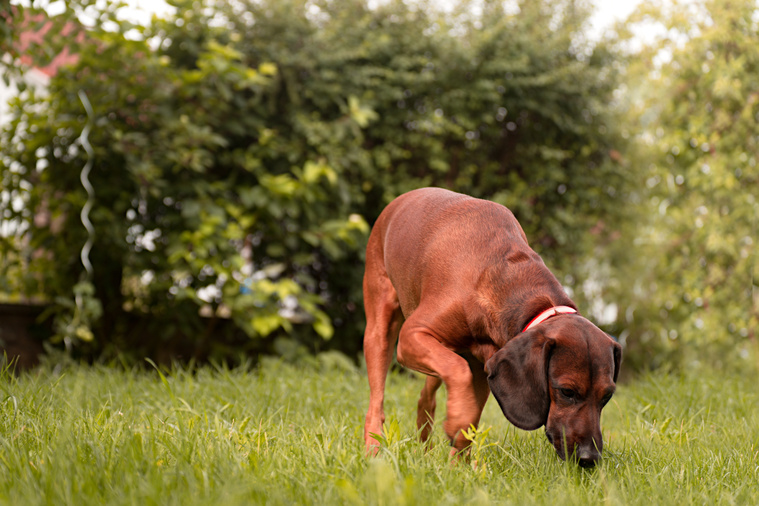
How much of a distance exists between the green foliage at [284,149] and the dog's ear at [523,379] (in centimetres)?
327

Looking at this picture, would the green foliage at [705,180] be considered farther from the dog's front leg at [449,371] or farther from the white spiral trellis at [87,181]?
the white spiral trellis at [87,181]

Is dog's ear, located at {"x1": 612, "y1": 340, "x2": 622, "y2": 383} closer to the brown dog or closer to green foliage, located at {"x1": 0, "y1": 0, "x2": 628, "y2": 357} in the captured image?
the brown dog

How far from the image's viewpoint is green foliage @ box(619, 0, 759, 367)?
268 inches

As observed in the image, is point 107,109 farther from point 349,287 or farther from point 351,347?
point 351,347

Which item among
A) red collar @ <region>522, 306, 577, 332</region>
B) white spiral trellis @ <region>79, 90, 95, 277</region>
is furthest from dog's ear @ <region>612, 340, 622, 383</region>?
white spiral trellis @ <region>79, 90, 95, 277</region>

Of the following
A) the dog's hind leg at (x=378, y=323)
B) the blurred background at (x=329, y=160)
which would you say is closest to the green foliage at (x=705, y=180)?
the blurred background at (x=329, y=160)

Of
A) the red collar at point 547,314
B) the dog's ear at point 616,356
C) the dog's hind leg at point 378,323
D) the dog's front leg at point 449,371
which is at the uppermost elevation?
the red collar at point 547,314

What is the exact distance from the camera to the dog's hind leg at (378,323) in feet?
11.2

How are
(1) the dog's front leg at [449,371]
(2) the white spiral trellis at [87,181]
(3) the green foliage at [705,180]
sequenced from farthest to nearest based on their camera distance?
(3) the green foliage at [705,180] → (2) the white spiral trellis at [87,181] → (1) the dog's front leg at [449,371]

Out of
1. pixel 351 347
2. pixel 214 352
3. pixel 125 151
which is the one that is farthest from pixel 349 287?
pixel 125 151

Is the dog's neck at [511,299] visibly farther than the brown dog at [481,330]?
Yes

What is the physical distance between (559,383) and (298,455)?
41.4 inches

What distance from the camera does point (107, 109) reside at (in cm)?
575

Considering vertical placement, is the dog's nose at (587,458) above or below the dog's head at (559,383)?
below
